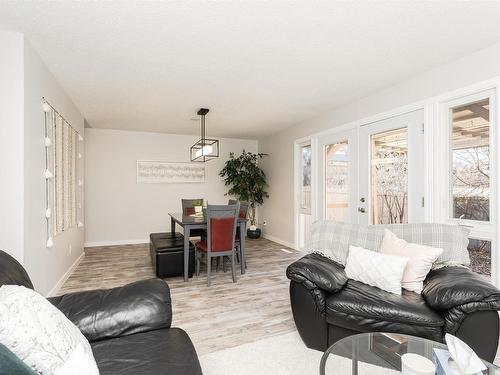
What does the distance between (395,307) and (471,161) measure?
1.76 metres

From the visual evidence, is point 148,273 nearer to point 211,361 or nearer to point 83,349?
point 211,361

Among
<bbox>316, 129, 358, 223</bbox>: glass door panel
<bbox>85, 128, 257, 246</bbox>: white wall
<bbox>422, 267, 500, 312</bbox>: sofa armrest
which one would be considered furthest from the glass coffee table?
<bbox>85, 128, 257, 246</bbox>: white wall

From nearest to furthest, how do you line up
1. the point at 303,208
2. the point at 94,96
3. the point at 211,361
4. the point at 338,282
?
the point at 211,361, the point at 338,282, the point at 94,96, the point at 303,208

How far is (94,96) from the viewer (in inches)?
141

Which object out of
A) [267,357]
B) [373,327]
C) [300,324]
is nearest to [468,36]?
[373,327]

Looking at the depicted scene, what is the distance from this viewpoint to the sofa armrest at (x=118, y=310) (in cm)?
135

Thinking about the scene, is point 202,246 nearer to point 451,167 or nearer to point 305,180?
point 305,180

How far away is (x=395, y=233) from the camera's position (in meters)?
2.36

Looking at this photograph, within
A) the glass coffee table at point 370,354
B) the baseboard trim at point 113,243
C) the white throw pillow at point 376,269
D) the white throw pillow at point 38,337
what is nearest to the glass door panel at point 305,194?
the white throw pillow at point 376,269

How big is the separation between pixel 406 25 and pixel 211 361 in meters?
2.80

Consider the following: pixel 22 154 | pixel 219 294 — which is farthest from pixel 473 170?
pixel 22 154

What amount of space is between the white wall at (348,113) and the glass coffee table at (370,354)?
2.38m

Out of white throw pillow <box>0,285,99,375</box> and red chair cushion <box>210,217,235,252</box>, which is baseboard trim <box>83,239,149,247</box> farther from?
white throw pillow <box>0,285,99,375</box>

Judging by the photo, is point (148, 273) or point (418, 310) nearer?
point (418, 310)
